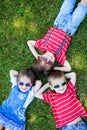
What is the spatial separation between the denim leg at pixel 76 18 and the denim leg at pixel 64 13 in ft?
0.24

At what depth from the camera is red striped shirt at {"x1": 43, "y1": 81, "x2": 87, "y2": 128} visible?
19.1 ft

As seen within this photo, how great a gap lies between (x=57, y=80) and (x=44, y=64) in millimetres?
298

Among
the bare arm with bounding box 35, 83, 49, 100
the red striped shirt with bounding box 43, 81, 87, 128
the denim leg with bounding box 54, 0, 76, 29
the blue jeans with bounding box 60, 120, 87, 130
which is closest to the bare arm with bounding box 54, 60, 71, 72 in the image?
the red striped shirt with bounding box 43, 81, 87, 128

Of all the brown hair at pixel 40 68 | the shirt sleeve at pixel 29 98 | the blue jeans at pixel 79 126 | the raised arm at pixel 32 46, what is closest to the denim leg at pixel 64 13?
the raised arm at pixel 32 46

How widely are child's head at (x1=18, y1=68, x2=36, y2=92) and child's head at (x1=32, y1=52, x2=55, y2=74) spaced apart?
110 mm

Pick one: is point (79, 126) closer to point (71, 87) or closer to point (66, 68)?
point (71, 87)

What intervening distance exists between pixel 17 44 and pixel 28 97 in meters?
0.80

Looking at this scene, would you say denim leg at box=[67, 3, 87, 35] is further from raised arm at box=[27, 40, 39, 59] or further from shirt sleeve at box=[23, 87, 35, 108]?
→ shirt sleeve at box=[23, 87, 35, 108]

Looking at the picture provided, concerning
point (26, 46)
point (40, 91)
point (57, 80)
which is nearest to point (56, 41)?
point (26, 46)

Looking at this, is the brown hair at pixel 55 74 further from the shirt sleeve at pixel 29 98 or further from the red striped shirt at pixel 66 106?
the shirt sleeve at pixel 29 98

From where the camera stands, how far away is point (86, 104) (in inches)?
234

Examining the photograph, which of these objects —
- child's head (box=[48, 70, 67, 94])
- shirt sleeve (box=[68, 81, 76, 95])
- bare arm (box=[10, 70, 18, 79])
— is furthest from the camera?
bare arm (box=[10, 70, 18, 79])

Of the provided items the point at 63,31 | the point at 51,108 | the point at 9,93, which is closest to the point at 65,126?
the point at 51,108

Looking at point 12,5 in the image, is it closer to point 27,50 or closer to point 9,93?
point 27,50
